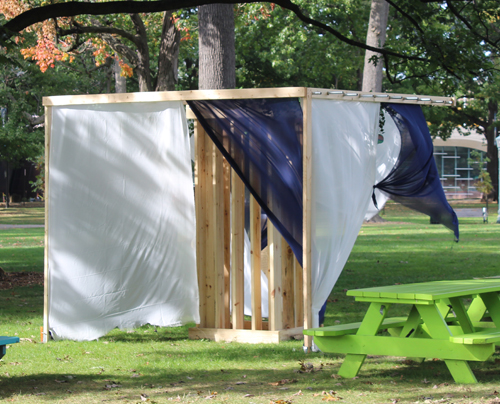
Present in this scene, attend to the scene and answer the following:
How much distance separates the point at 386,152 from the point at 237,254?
2359mm

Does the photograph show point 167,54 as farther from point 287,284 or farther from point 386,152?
point 287,284

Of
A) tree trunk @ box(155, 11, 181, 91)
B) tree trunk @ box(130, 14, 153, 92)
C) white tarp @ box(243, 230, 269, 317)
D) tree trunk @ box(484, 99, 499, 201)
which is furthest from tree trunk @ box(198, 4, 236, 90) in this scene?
tree trunk @ box(484, 99, 499, 201)

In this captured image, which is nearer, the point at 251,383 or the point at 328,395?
the point at 328,395

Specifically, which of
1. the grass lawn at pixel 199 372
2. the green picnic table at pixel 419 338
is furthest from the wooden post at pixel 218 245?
the green picnic table at pixel 419 338

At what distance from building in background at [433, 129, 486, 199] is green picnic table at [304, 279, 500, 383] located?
55.1m

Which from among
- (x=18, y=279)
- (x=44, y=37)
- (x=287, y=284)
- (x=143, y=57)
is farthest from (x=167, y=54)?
(x=287, y=284)

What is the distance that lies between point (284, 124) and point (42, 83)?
1053 inches

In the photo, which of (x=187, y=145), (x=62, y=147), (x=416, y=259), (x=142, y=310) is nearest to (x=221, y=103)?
(x=187, y=145)

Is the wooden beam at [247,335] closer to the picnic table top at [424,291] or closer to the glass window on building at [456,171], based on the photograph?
the picnic table top at [424,291]

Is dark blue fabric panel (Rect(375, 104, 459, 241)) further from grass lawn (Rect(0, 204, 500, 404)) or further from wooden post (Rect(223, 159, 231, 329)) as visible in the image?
wooden post (Rect(223, 159, 231, 329))

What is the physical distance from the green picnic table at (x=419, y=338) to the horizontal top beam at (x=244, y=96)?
2181mm

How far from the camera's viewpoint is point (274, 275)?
24.0 feet

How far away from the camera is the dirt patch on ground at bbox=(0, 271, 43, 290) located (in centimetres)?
1196

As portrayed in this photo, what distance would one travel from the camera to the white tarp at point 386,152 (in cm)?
817
